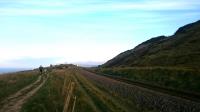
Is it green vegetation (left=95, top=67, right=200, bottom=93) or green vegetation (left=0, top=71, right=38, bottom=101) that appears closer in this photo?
green vegetation (left=0, top=71, right=38, bottom=101)

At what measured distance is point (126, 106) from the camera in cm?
2992

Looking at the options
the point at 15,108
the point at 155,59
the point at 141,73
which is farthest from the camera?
the point at 155,59

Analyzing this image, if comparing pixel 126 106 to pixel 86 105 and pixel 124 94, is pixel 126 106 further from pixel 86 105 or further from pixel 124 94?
pixel 124 94

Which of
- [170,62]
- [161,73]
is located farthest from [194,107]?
[170,62]

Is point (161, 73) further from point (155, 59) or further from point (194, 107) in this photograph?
point (155, 59)

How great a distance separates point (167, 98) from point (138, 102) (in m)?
2.34

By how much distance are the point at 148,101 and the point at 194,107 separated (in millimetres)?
6101

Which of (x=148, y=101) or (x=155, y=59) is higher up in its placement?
(x=155, y=59)

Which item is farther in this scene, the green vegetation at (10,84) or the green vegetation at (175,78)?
the green vegetation at (175,78)

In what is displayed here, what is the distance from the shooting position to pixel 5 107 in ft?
89.4

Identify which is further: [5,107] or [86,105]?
[86,105]

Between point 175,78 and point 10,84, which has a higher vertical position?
point 175,78

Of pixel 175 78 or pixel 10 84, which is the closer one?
pixel 10 84

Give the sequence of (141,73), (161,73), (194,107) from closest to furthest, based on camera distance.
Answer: (194,107), (161,73), (141,73)
